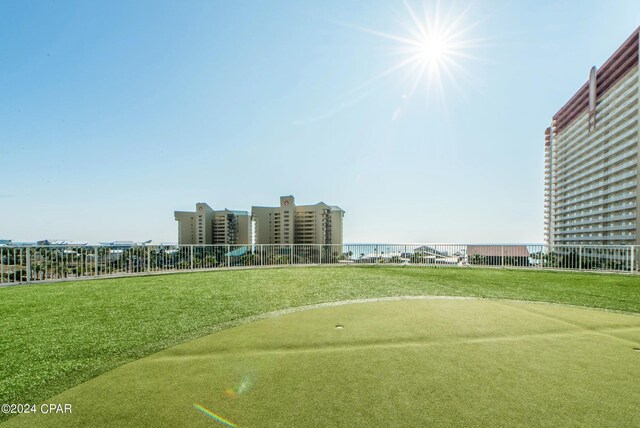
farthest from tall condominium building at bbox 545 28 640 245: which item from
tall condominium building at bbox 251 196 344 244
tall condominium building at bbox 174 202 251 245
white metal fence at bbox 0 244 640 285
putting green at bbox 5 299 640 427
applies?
tall condominium building at bbox 174 202 251 245

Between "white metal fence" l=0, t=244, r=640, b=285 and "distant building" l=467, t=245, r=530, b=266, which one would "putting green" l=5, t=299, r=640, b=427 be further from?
"distant building" l=467, t=245, r=530, b=266

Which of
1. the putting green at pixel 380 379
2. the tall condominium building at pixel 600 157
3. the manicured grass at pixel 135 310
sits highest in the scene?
the tall condominium building at pixel 600 157

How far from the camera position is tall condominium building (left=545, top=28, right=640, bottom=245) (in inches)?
1503

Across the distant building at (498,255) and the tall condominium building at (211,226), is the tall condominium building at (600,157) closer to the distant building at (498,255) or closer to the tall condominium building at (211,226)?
the distant building at (498,255)

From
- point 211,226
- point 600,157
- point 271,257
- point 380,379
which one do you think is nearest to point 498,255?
point 271,257

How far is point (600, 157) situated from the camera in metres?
46.0

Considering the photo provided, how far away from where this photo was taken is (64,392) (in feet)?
5.87

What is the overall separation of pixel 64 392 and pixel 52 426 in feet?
1.40

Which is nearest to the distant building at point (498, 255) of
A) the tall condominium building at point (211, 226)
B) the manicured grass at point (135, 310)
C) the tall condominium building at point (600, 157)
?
the manicured grass at point (135, 310)

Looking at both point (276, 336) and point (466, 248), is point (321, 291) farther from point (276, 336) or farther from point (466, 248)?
point (466, 248)

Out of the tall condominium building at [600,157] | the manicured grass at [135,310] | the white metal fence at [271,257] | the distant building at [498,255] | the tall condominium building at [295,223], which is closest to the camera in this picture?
the manicured grass at [135,310]

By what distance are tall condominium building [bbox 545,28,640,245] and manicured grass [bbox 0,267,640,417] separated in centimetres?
4424

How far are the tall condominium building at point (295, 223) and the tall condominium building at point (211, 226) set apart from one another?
9.05 feet

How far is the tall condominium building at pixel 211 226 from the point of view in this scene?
44.3 m
